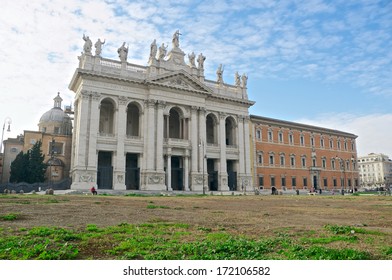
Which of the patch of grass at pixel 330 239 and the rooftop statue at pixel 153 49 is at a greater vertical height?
the rooftop statue at pixel 153 49

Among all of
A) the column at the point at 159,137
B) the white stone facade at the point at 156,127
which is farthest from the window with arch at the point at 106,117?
the column at the point at 159,137

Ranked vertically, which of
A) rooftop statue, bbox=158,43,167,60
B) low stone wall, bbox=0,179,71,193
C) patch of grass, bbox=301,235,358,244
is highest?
rooftop statue, bbox=158,43,167,60

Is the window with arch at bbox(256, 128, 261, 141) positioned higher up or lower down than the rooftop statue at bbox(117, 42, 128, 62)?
lower down

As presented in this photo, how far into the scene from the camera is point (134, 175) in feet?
145

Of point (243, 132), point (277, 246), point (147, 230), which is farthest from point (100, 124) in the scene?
point (277, 246)

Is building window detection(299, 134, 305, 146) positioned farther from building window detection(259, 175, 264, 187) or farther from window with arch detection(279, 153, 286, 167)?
building window detection(259, 175, 264, 187)

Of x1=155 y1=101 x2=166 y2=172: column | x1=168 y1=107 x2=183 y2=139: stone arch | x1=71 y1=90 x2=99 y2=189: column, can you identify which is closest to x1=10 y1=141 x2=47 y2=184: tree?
x1=71 y1=90 x2=99 y2=189: column

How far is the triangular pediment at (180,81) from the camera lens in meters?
45.0

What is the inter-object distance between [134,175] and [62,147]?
56.9 feet

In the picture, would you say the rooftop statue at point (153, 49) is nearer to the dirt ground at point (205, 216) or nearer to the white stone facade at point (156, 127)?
the white stone facade at point (156, 127)

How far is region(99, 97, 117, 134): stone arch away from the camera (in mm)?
45375

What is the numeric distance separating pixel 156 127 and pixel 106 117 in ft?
25.6

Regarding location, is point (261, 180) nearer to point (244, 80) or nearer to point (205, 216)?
point (244, 80)

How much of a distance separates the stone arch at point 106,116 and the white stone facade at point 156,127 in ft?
0.45
